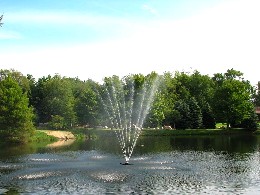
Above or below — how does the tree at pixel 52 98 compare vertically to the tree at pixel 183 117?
above

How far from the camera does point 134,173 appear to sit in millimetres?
37938

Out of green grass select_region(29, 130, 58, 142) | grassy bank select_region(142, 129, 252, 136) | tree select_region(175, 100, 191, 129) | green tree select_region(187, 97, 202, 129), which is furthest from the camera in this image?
green tree select_region(187, 97, 202, 129)

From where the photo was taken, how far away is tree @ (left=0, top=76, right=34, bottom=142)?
72188 millimetres

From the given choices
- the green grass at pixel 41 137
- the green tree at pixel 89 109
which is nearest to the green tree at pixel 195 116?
the green tree at pixel 89 109

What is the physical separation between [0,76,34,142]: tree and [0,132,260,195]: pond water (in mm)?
18460

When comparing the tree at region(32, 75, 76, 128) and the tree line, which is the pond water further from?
the tree at region(32, 75, 76, 128)

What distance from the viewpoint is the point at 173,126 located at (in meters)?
107

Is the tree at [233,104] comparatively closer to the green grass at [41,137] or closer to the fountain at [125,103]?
the fountain at [125,103]

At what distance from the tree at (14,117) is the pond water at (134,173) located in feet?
60.6

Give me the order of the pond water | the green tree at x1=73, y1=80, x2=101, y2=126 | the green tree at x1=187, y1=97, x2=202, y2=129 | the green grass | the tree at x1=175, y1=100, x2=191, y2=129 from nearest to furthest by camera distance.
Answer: the pond water
the green grass
the green tree at x1=73, y1=80, x2=101, y2=126
the tree at x1=175, y1=100, x2=191, y2=129
the green tree at x1=187, y1=97, x2=202, y2=129

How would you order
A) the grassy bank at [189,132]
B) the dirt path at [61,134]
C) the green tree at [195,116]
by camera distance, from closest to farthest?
the dirt path at [61,134], the grassy bank at [189,132], the green tree at [195,116]

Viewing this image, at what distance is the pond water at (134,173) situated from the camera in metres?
30.8

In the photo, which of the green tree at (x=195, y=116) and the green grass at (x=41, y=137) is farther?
the green tree at (x=195, y=116)

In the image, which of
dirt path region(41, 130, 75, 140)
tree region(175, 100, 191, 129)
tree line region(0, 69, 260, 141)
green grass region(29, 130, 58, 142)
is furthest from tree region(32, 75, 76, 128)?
tree region(175, 100, 191, 129)
